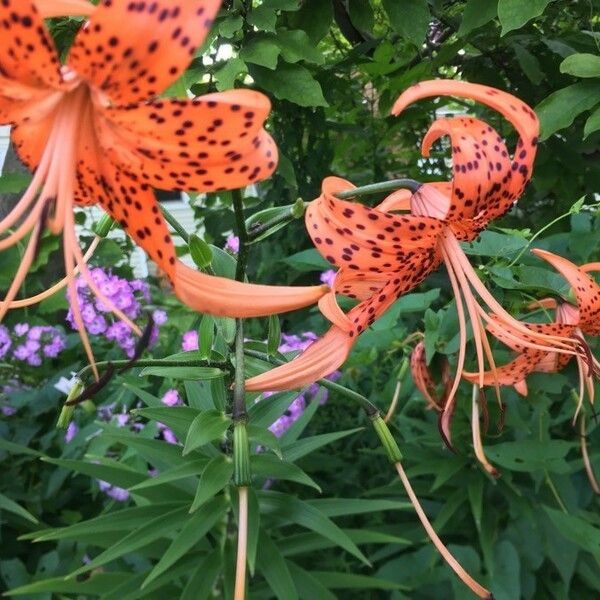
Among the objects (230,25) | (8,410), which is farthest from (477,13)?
(8,410)

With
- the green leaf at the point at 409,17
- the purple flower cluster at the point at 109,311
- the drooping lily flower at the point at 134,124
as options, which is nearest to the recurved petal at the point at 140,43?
the drooping lily flower at the point at 134,124

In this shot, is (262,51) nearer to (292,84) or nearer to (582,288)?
(292,84)

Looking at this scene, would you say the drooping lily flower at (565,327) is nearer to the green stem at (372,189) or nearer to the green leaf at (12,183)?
the green stem at (372,189)

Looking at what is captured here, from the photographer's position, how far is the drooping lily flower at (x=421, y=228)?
0.71m

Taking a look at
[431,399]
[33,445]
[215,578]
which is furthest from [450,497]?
[33,445]

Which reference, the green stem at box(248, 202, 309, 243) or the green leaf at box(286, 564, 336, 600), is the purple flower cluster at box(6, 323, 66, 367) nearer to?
the green leaf at box(286, 564, 336, 600)

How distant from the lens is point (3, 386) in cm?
166

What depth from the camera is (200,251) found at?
807 millimetres

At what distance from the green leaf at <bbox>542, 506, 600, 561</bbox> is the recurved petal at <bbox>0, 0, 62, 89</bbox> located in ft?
3.35

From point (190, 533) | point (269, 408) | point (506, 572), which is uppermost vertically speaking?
point (269, 408)

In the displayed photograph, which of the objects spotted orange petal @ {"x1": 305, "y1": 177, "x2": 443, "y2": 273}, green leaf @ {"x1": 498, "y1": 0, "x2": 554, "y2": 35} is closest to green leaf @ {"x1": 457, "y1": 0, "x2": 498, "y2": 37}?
green leaf @ {"x1": 498, "y1": 0, "x2": 554, "y2": 35}

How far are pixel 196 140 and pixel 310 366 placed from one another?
235 millimetres

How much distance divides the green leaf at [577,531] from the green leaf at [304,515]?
1.15 feet

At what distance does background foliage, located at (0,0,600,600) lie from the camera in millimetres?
1085
